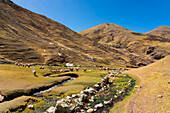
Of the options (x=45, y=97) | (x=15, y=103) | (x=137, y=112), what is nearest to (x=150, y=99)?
(x=137, y=112)

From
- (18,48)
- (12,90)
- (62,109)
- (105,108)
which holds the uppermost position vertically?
(18,48)

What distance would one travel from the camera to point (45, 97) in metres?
22.0

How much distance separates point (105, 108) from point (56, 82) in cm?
1998

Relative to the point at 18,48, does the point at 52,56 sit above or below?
below

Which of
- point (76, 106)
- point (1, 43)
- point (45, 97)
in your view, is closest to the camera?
point (76, 106)

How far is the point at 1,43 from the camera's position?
2297 inches

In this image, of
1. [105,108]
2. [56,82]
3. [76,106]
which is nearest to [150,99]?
[105,108]

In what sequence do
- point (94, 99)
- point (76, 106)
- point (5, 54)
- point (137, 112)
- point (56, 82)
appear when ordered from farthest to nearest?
point (5, 54)
point (56, 82)
point (94, 99)
point (76, 106)
point (137, 112)

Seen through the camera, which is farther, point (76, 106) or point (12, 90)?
point (12, 90)

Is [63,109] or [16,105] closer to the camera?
[63,109]

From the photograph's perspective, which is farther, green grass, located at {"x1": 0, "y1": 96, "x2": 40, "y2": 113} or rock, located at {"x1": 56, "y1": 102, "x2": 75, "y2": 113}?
green grass, located at {"x1": 0, "y1": 96, "x2": 40, "y2": 113}

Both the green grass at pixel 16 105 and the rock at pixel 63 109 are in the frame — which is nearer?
the rock at pixel 63 109

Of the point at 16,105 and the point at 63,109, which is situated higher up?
the point at 16,105

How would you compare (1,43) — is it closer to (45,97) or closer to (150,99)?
(45,97)
